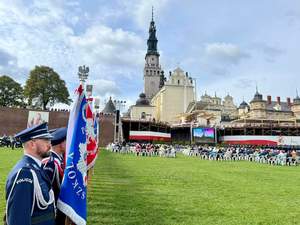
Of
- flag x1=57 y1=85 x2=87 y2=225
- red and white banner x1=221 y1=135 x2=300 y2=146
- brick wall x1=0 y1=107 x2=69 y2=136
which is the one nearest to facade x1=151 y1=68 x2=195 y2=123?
red and white banner x1=221 y1=135 x2=300 y2=146

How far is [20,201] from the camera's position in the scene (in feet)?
9.11

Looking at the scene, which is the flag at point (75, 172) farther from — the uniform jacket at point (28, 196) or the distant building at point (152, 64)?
the distant building at point (152, 64)

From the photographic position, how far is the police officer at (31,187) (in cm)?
277

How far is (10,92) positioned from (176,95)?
50.4 m

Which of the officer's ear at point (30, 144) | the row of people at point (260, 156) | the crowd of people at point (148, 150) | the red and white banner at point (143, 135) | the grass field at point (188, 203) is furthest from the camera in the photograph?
the red and white banner at point (143, 135)

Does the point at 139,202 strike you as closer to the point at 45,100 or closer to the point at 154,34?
the point at 45,100

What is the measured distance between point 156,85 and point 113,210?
12343 cm

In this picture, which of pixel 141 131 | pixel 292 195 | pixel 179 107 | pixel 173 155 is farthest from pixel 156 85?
pixel 292 195

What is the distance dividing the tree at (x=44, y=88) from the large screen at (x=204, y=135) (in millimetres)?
28048

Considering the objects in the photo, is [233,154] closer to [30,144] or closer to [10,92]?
[30,144]

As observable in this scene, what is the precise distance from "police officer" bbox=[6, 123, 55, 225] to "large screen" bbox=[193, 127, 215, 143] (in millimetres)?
67763

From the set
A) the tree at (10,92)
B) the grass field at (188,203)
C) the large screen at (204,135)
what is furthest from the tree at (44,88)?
the grass field at (188,203)

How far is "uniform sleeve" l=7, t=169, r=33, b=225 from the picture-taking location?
8.99 ft

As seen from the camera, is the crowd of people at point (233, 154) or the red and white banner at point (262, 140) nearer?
the crowd of people at point (233, 154)
